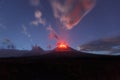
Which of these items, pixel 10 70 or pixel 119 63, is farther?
pixel 119 63

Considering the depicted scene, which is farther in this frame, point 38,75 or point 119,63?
point 119,63

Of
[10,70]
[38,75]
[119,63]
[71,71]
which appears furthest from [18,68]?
[119,63]

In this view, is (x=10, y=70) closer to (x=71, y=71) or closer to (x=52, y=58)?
(x=52, y=58)

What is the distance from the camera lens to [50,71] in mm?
11766

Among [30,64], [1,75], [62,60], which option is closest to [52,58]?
[62,60]

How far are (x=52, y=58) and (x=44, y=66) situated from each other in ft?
2.29

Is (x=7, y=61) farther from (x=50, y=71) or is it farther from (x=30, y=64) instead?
(x=50, y=71)

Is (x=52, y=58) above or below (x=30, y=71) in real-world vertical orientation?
above

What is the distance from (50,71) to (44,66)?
460 millimetres

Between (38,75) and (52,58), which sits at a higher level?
(52,58)

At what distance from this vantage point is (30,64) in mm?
11781

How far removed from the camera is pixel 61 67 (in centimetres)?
1192

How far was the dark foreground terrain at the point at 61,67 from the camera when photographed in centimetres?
1155

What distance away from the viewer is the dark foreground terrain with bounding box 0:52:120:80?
1155 cm
